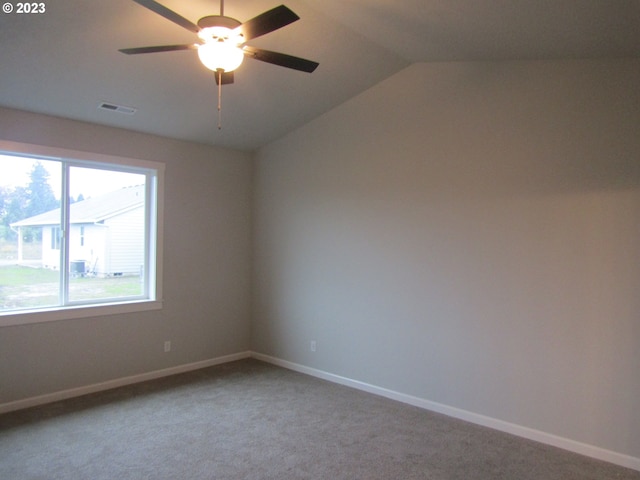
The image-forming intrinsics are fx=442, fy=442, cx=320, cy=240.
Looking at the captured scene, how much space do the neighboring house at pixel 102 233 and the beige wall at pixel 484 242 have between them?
5.67ft

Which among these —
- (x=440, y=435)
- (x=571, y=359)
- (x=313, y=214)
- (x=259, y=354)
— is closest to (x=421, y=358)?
(x=440, y=435)

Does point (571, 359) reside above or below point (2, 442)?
above

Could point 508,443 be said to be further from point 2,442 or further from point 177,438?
point 2,442

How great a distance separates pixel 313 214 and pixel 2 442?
3.32 m

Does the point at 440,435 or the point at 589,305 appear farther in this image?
the point at 440,435

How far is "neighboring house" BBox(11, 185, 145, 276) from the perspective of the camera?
4.12 meters

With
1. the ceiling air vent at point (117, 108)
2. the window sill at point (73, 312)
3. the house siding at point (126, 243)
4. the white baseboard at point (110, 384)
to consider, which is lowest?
the white baseboard at point (110, 384)

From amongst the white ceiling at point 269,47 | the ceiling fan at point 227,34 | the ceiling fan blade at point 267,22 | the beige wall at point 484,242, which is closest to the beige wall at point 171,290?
the white ceiling at point 269,47

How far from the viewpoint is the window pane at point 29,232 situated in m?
3.84

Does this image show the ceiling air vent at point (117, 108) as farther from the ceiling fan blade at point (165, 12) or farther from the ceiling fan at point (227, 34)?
the ceiling fan blade at point (165, 12)

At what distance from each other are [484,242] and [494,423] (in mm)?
1461

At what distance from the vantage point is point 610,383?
10.1 ft

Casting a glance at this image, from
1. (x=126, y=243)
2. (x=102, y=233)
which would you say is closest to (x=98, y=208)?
(x=102, y=233)

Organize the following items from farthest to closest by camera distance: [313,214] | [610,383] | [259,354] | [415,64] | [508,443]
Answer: [259,354] < [313,214] < [415,64] < [508,443] < [610,383]
